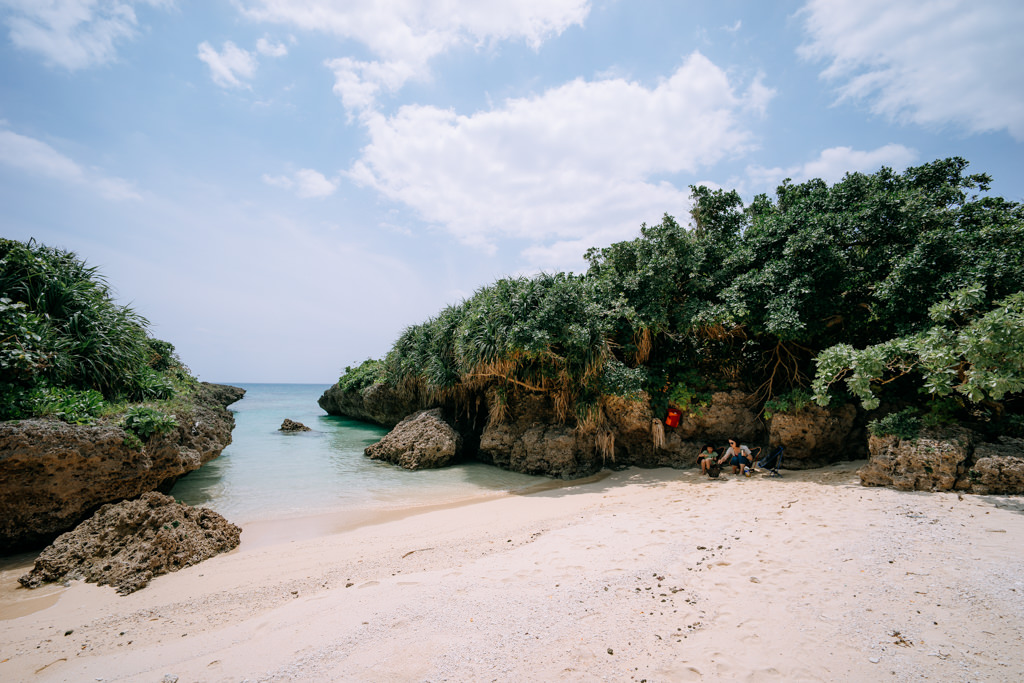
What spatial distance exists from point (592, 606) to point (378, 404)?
56.7 ft

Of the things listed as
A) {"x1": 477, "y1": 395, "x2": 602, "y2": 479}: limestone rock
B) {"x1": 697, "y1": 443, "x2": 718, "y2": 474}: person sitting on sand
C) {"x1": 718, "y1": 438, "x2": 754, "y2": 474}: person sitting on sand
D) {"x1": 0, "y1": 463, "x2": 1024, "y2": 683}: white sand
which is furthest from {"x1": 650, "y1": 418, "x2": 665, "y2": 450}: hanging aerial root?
{"x1": 0, "y1": 463, "x2": 1024, "y2": 683}: white sand

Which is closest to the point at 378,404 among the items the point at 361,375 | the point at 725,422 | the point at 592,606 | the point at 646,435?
the point at 361,375

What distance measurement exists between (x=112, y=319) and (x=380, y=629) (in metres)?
7.60

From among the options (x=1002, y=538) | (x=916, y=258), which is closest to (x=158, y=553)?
(x=1002, y=538)

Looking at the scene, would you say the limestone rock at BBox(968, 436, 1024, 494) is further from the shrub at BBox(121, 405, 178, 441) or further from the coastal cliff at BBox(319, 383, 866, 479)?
the shrub at BBox(121, 405, 178, 441)

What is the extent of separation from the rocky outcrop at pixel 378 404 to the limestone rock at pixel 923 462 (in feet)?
36.0

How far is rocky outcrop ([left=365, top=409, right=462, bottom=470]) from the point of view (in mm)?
10961

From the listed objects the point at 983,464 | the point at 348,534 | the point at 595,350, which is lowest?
the point at 348,534

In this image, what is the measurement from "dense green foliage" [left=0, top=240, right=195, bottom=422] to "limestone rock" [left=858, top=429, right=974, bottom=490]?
39.7 feet

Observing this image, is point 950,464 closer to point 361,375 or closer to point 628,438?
point 628,438

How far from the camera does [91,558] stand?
4.84m

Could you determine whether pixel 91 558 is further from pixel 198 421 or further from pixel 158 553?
pixel 198 421

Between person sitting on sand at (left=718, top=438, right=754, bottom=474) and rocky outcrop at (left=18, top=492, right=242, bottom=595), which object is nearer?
rocky outcrop at (left=18, top=492, right=242, bottom=595)

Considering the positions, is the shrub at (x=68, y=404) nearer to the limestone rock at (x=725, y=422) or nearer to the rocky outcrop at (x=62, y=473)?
the rocky outcrop at (x=62, y=473)
